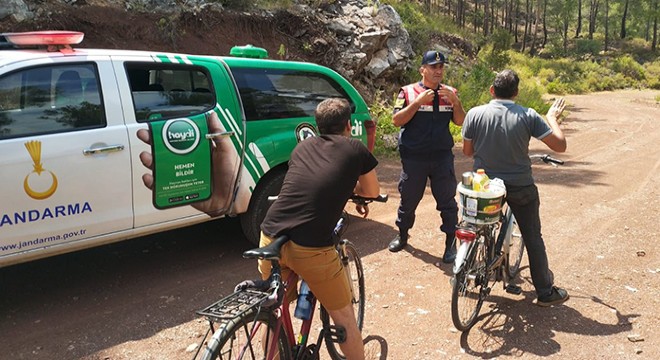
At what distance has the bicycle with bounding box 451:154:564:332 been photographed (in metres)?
3.67

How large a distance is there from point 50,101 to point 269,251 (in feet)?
7.57

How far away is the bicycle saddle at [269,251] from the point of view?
245cm

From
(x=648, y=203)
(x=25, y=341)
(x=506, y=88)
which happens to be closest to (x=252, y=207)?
(x=25, y=341)

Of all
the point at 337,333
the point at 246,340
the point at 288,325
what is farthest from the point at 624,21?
the point at 246,340

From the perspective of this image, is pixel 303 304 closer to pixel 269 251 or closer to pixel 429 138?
pixel 269 251

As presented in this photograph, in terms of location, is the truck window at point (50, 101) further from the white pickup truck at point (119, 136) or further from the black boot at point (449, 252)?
the black boot at point (449, 252)

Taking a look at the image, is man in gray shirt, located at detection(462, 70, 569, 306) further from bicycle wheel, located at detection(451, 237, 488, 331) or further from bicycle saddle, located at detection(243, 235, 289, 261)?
bicycle saddle, located at detection(243, 235, 289, 261)

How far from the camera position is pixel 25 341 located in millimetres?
3607

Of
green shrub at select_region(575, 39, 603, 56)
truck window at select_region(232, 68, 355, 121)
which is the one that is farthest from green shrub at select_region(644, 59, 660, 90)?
truck window at select_region(232, 68, 355, 121)

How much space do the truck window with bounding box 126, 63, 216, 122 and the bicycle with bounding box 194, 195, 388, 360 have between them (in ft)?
6.61

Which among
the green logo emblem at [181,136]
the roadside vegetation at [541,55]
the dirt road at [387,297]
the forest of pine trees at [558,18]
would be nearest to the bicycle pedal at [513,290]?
the dirt road at [387,297]

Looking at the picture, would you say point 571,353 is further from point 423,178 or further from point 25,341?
point 25,341

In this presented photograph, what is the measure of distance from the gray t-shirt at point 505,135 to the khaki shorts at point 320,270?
1.77 meters

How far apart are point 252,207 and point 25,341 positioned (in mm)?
2058
